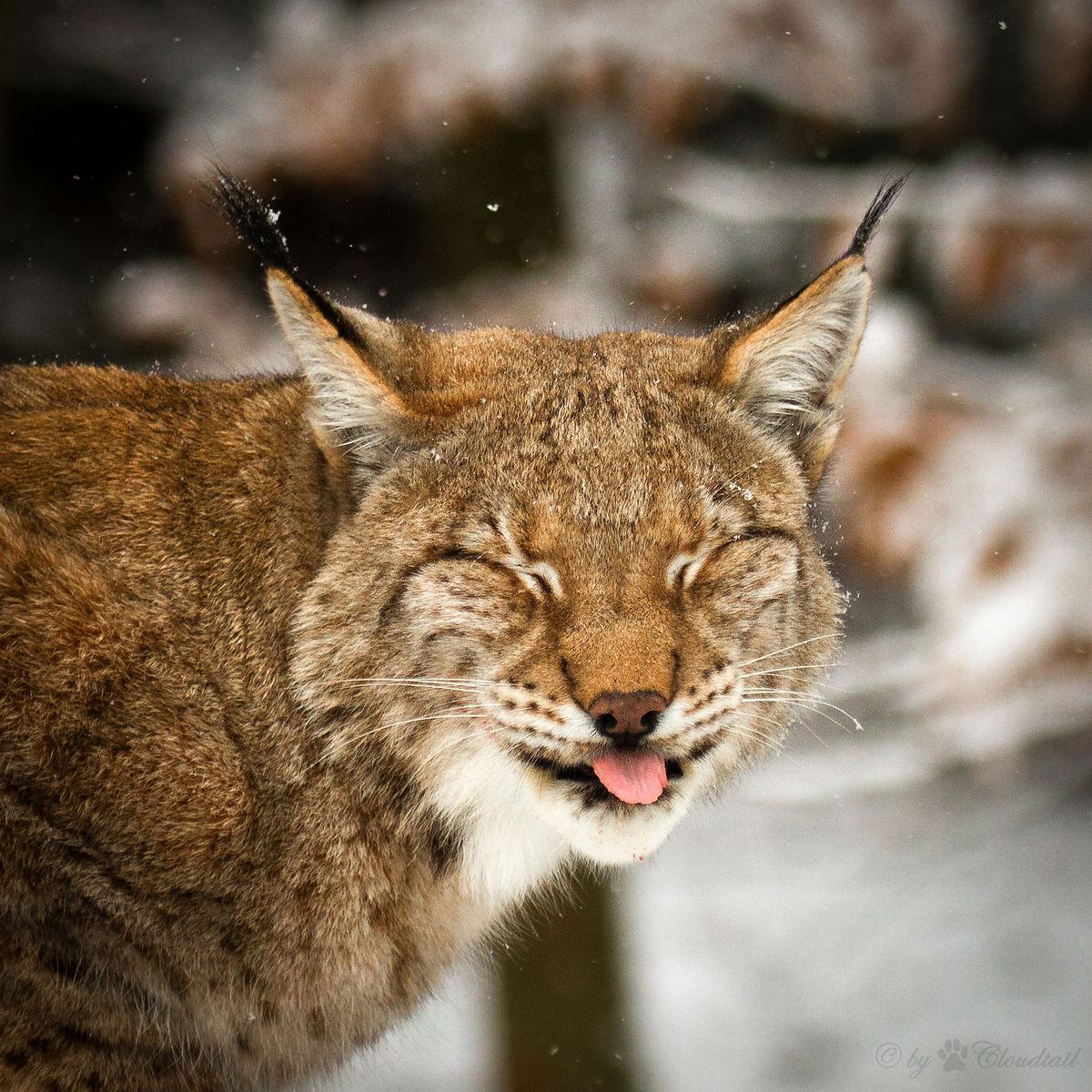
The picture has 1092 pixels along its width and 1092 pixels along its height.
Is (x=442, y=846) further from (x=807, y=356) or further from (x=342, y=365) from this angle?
(x=807, y=356)

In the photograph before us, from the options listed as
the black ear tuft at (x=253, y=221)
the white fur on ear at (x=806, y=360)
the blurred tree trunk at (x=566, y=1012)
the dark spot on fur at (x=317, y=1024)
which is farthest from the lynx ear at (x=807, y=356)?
the blurred tree trunk at (x=566, y=1012)

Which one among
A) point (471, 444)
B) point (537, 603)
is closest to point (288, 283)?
point (471, 444)

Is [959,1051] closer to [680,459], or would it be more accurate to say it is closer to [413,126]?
[680,459]

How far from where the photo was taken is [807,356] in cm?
320

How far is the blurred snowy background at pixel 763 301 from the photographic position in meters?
5.48

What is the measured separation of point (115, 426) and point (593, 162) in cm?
344

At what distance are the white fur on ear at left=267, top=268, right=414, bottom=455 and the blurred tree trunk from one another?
2.94 m

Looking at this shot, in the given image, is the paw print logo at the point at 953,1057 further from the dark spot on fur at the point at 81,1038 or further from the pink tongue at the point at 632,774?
the dark spot on fur at the point at 81,1038

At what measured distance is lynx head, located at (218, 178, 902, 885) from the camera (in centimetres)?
276

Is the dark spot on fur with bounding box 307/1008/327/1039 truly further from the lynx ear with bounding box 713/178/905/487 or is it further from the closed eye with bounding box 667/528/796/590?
the lynx ear with bounding box 713/178/905/487

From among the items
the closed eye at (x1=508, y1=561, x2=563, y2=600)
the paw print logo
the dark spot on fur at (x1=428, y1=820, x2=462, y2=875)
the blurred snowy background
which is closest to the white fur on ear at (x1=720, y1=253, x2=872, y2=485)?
the closed eye at (x1=508, y1=561, x2=563, y2=600)

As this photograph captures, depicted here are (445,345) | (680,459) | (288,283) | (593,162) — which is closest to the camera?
(288,283)

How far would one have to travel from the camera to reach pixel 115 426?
10.3ft

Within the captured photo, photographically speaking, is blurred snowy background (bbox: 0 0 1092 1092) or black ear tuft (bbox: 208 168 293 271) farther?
blurred snowy background (bbox: 0 0 1092 1092)
